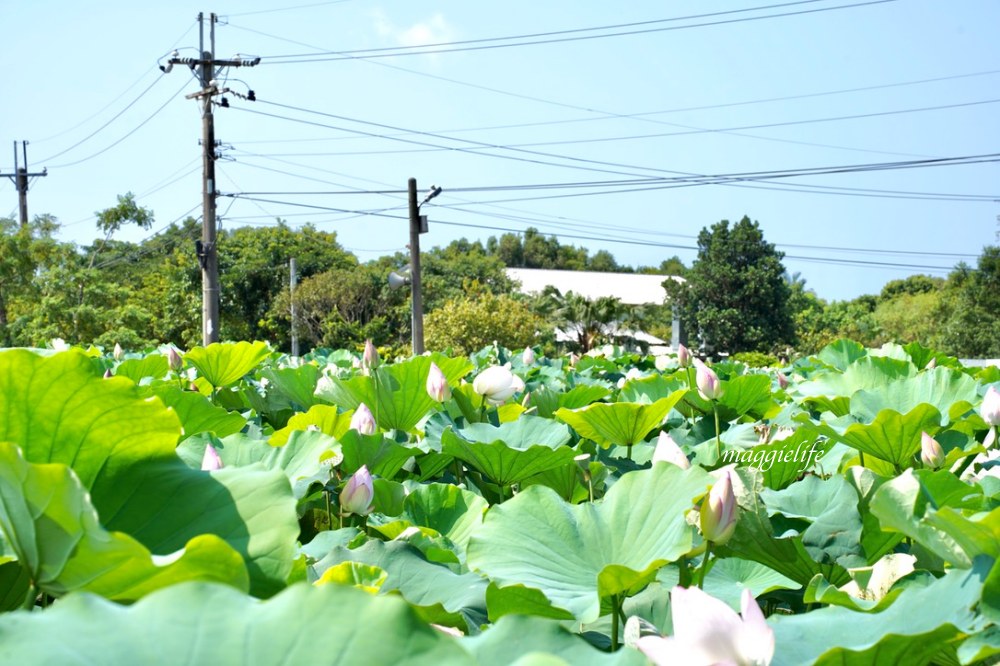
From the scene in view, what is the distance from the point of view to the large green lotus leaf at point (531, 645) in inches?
17.2

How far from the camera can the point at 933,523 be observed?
22.5 inches

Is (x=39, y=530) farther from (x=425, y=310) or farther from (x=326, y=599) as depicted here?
(x=425, y=310)

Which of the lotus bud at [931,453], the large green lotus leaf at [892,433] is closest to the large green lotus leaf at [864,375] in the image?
the large green lotus leaf at [892,433]

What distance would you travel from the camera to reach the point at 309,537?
52.4 inches

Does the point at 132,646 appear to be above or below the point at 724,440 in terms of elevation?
above

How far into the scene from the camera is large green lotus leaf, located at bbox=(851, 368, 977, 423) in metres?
1.66

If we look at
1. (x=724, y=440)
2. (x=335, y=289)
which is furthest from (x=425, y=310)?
(x=724, y=440)

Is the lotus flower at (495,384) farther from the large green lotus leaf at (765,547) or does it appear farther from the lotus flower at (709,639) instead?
the lotus flower at (709,639)

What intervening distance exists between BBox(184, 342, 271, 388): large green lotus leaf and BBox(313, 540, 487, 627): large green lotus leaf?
1490mm

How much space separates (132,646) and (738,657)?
0.31m

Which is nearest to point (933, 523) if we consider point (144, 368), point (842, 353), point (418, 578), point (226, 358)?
point (418, 578)

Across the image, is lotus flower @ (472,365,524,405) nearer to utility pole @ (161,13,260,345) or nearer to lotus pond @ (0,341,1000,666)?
lotus pond @ (0,341,1000,666)

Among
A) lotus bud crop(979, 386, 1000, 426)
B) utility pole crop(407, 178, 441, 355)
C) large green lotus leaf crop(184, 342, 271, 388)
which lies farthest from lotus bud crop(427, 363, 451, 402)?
utility pole crop(407, 178, 441, 355)

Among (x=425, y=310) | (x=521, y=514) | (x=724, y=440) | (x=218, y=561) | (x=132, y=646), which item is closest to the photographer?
(x=132, y=646)
